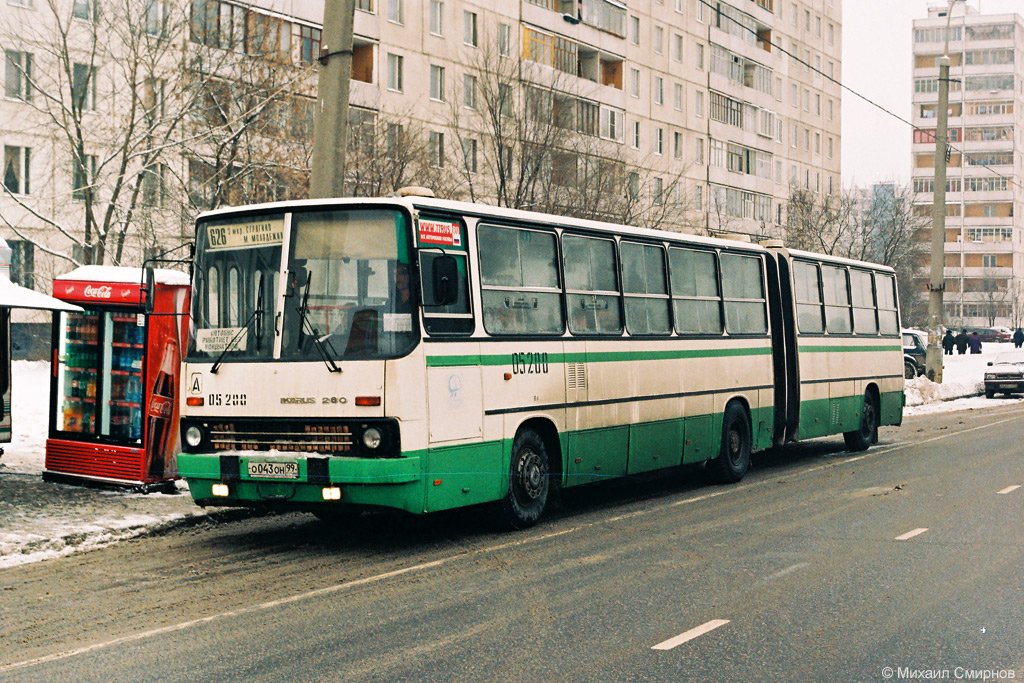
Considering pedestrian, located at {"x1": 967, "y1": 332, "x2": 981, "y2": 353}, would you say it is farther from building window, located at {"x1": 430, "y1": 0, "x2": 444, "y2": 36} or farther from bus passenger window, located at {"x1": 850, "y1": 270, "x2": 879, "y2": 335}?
bus passenger window, located at {"x1": 850, "y1": 270, "x2": 879, "y2": 335}

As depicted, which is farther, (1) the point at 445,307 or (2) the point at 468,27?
(2) the point at 468,27

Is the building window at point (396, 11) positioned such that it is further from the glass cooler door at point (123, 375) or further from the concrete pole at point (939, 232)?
the glass cooler door at point (123, 375)

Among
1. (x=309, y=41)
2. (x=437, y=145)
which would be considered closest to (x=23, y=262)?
(x=309, y=41)

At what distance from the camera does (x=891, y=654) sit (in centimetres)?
643

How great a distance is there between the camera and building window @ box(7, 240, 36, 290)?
110 ft

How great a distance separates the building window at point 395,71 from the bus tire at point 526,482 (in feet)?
125

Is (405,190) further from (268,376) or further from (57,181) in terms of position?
(57,181)

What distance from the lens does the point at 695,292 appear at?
14445 millimetres

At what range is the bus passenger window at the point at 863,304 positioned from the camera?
1922 centimetres

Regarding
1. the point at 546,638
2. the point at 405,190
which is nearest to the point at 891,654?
the point at 546,638

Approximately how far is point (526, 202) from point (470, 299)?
77.1ft

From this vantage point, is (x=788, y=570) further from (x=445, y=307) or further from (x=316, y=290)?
(x=316, y=290)

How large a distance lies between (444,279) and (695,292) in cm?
542

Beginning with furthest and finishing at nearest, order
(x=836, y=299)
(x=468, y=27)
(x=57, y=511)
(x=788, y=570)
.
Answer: (x=468, y=27) → (x=836, y=299) → (x=57, y=511) → (x=788, y=570)
